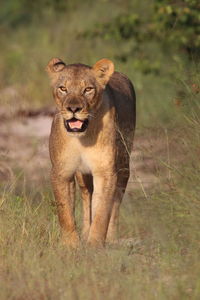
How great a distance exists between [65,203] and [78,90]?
2.39ft

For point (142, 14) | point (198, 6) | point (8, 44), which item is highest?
point (198, 6)

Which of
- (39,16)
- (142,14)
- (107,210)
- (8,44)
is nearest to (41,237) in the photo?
(107,210)

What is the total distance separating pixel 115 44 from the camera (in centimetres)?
1381

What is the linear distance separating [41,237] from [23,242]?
0.28 m

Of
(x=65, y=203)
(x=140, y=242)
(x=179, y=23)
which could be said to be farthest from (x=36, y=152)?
(x=140, y=242)

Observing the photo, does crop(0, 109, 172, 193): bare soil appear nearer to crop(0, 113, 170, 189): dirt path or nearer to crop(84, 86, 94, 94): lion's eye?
crop(0, 113, 170, 189): dirt path

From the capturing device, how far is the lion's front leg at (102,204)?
20.3 feet

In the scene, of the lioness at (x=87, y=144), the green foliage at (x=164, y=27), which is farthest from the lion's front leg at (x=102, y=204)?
the green foliage at (x=164, y=27)

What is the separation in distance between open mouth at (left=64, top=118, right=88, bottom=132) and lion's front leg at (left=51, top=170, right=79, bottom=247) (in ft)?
1.41

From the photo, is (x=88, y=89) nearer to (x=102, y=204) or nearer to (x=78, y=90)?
(x=78, y=90)

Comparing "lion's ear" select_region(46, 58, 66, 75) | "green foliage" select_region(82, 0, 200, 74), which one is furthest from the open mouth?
"green foliage" select_region(82, 0, 200, 74)

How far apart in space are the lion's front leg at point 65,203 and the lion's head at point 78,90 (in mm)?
457

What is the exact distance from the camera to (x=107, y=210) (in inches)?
247

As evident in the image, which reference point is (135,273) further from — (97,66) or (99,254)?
(97,66)
